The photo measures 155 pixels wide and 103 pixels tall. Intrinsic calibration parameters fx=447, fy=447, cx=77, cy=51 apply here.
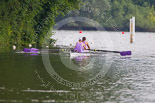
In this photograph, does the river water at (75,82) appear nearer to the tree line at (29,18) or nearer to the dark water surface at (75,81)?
the dark water surface at (75,81)

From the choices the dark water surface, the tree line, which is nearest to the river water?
the dark water surface

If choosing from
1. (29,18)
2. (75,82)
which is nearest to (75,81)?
(75,82)

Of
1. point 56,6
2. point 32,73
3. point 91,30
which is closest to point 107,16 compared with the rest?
point 91,30

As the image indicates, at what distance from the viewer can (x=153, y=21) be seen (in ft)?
486

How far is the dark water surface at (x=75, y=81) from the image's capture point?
18.2m

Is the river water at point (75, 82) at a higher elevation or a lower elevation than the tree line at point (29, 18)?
lower

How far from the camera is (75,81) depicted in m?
22.5

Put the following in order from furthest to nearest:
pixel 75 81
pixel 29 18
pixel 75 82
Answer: pixel 29 18 → pixel 75 81 → pixel 75 82

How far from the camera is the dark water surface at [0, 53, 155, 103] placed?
18156 millimetres

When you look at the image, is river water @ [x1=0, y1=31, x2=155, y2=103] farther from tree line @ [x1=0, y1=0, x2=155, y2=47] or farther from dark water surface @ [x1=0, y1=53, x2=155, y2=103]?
tree line @ [x1=0, y1=0, x2=155, y2=47]

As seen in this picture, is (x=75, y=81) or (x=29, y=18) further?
(x=29, y=18)

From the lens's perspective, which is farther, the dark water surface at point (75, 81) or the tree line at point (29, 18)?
the tree line at point (29, 18)

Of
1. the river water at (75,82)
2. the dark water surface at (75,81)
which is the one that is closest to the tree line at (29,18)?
the river water at (75,82)

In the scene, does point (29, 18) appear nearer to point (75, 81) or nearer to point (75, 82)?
point (75, 81)
